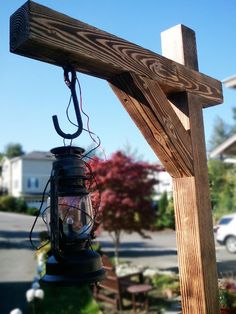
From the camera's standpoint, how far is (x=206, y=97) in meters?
1.73

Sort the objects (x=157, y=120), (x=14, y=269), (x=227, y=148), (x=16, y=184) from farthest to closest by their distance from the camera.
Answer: (x=16, y=184) < (x=227, y=148) < (x=14, y=269) < (x=157, y=120)

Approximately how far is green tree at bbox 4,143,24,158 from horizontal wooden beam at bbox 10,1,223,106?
152 ft

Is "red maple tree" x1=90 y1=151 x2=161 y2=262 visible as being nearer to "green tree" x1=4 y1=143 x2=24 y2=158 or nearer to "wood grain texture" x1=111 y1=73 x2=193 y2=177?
"wood grain texture" x1=111 y1=73 x2=193 y2=177

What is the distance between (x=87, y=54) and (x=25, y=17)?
0.77ft

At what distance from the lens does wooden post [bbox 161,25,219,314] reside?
1.46 metres

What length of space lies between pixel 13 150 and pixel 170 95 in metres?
47.1

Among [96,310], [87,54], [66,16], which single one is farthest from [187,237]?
[96,310]

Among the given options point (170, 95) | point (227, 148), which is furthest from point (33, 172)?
point (170, 95)

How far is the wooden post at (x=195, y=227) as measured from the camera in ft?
4.78

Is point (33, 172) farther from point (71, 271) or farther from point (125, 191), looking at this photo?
point (71, 271)

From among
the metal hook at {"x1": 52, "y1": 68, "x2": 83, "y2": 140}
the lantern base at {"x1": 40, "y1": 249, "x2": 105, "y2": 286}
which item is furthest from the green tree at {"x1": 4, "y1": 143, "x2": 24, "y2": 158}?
A: the lantern base at {"x1": 40, "y1": 249, "x2": 105, "y2": 286}

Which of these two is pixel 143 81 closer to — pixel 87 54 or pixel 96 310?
pixel 87 54

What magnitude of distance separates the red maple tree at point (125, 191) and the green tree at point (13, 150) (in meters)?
39.8

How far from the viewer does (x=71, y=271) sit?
1.03 meters
